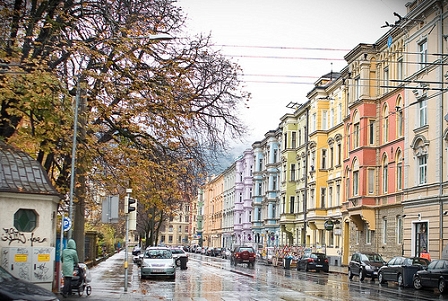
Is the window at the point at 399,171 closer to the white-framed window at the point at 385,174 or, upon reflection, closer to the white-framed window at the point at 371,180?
the white-framed window at the point at 385,174

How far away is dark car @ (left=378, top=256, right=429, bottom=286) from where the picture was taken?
102 ft

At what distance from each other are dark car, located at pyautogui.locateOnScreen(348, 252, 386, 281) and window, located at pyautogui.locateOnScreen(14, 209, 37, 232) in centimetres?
2313

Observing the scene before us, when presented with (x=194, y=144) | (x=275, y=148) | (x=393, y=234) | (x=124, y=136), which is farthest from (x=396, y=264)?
(x=275, y=148)

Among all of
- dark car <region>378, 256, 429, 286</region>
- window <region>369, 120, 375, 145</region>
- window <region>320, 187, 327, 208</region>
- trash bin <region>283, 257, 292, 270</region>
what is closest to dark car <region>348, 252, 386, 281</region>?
dark car <region>378, 256, 429, 286</region>

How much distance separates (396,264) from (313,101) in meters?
32.1

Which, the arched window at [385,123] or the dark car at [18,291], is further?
the arched window at [385,123]

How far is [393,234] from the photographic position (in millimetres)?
43000

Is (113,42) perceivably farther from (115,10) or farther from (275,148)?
(275,148)

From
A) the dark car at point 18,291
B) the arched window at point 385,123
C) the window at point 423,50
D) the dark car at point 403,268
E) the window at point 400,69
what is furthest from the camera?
the arched window at point 385,123

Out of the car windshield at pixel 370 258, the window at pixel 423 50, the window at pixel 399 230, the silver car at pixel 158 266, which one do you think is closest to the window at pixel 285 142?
the window at pixel 399 230

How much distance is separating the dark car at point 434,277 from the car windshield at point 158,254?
1251cm

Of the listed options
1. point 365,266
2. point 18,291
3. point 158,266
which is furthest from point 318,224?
point 18,291

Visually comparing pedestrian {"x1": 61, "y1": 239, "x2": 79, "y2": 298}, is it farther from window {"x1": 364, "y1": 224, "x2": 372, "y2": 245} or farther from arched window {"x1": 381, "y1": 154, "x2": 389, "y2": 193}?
window {"x1": 364, "y1": 224, "x2": 372, "y2": 245}

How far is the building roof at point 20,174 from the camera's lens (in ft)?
58.9
